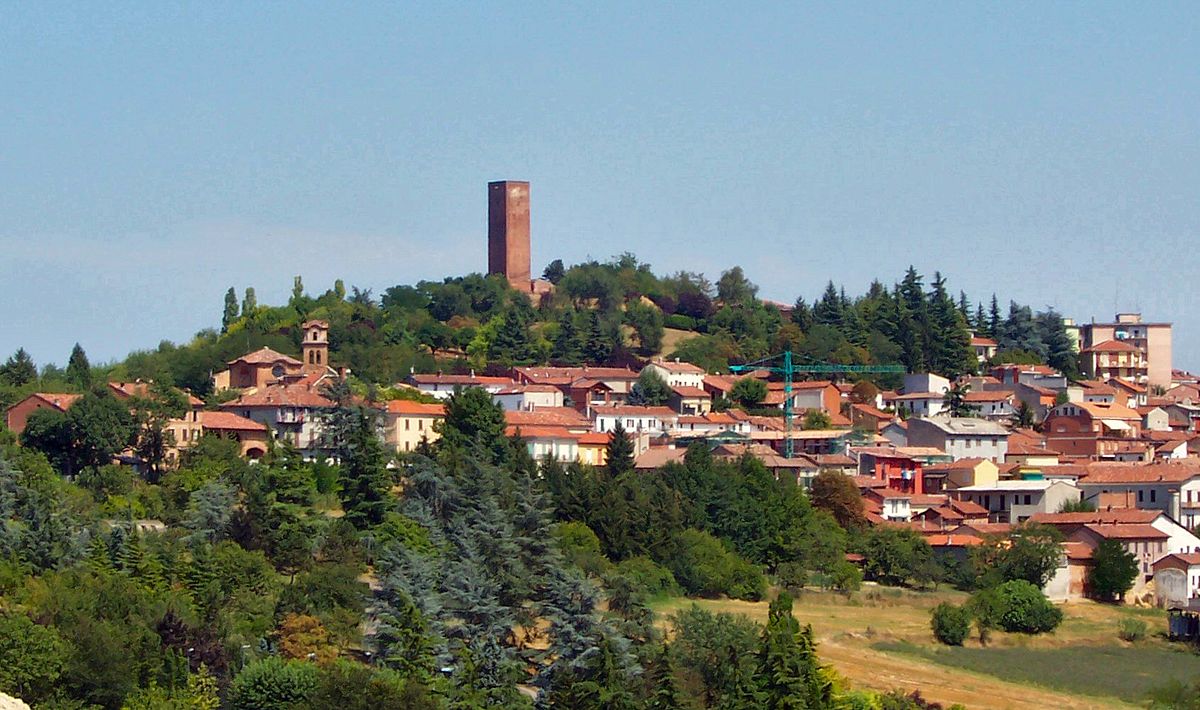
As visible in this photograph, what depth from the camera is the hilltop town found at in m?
42.4

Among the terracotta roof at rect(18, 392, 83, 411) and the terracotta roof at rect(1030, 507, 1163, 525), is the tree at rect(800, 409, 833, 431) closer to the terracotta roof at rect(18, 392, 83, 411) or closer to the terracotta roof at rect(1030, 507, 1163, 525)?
the terracotta roof at rect(1030, 507, 1163, 525)

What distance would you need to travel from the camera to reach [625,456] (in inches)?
2335

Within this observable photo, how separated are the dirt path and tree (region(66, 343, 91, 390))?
3122cm

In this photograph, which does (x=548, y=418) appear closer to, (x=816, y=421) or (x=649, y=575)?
(x=816, y=421)

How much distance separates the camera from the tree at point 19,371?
69.7 m

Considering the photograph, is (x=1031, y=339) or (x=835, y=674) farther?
(x=1031, y=339)

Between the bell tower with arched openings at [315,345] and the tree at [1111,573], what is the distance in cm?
2762

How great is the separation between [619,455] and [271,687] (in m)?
24.0

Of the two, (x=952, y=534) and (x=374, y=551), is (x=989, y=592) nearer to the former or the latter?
(x=952, y=534)

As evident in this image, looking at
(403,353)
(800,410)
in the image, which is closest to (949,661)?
(800,410)

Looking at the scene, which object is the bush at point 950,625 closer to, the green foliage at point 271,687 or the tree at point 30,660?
the green foliage at point 271,687

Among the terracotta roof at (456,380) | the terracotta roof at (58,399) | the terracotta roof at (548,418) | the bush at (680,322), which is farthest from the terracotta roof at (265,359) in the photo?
the bush at (680,322)

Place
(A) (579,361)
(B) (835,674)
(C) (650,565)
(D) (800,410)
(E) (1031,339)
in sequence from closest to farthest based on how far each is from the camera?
(B) (835,674), (C) (650,565), (D) (800,410), (A) (579,361), (E) (1031,339)

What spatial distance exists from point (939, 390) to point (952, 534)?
805 inches
